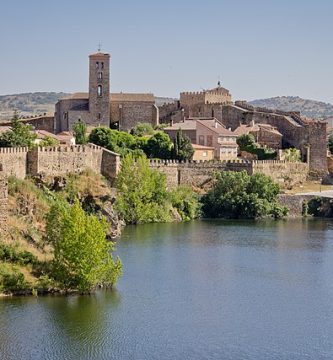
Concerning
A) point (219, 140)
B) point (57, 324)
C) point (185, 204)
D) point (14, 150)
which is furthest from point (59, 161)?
point (57, 324)

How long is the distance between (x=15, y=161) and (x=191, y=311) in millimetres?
17689

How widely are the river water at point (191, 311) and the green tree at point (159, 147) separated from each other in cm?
1917

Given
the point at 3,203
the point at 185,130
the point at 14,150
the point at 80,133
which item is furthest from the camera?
the point at 185,130

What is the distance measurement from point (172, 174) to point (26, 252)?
2837cm

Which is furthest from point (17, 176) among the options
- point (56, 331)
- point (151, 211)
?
point (56, 331)

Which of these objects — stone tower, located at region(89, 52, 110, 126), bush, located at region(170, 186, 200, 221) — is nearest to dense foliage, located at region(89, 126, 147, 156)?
bush, located at region(170, 186, 200, 221)

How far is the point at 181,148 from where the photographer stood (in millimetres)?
64062

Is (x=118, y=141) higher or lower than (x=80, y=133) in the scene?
lower

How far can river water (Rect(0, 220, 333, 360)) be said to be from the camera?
2802 cm

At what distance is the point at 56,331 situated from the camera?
2944cm

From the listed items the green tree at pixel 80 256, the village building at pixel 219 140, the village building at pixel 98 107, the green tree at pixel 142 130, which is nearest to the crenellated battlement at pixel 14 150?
the green tree at pixel 80 256

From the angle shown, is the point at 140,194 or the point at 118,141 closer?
the point at 140,194

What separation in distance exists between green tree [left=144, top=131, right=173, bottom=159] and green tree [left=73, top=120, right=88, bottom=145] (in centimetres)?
417

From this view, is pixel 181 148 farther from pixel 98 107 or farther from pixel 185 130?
pixel 98 107
